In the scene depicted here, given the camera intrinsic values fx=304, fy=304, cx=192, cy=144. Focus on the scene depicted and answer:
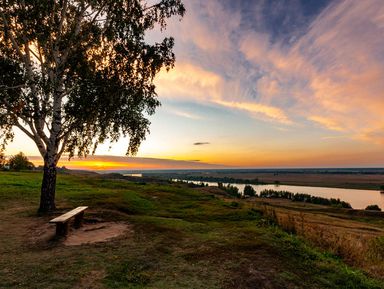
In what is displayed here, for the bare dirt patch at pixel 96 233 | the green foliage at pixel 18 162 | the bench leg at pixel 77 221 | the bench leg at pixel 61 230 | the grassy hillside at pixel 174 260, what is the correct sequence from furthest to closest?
the green foliage at pixel 18 162 → the bench leg at pixel 77 221 → the bench leg at pixel 61 230 → the bare dirt patch at pixel 96 233 → the grassy hillside at pixel 174 260

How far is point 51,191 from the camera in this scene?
17.4 meters

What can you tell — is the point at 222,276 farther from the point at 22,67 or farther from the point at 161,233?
the point at 22,67

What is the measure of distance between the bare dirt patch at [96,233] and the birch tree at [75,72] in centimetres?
471

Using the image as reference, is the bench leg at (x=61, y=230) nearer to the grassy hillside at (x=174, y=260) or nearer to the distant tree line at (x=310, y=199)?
the grassy hillside at (x=174, y=260)

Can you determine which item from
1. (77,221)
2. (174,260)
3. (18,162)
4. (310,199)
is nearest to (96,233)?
(77,221)

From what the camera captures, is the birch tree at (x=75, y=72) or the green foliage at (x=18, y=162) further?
the green foliage at (x=18, y=162)

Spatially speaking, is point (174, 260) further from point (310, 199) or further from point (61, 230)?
point (310, 199)

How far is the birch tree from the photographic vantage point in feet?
54.6

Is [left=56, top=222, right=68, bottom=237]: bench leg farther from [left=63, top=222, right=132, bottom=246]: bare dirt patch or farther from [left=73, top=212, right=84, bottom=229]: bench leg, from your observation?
[left=73, top=212, right=84, bottom=229]: bench leg

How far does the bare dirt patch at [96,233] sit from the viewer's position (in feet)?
39.5

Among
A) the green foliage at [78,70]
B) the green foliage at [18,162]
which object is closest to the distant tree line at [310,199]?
the green foliage at [18,162]

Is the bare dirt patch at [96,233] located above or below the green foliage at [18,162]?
below

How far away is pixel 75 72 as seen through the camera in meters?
17.9

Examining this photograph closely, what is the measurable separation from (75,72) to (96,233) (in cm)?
→ 974
